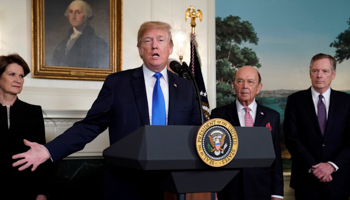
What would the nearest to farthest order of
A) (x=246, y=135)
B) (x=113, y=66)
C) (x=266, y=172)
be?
(x=246, y=135) < (x=266, y=172) < (x=113, y=66)

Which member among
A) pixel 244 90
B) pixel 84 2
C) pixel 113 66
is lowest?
pixel 244 90

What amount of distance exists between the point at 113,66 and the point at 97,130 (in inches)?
121

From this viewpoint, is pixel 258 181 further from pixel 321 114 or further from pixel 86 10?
pixel 86 10

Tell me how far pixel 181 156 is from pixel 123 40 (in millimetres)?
3927

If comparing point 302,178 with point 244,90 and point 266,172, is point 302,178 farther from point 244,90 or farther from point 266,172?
point 244,90

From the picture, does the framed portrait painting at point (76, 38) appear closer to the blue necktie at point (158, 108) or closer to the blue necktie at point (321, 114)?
the blue necktie at point (321, 114)

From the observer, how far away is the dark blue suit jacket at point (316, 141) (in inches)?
127

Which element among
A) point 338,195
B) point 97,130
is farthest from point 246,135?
point 338,195

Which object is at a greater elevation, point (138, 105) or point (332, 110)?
point (138, 105)

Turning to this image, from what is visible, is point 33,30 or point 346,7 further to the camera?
point 346,7

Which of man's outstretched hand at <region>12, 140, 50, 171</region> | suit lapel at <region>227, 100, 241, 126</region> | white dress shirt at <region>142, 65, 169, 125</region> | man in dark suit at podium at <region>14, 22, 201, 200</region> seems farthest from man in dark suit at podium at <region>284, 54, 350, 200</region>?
man's outstretched hand at <region>12, 140, 50, 171</region>

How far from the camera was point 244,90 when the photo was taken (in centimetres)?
333

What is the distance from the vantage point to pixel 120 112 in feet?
6.63

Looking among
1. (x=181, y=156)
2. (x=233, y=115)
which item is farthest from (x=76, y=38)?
(x=181, y=156)
